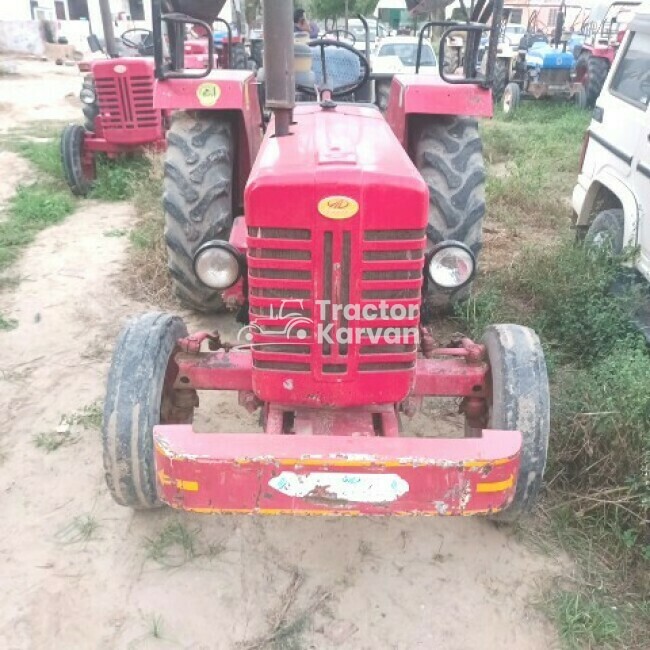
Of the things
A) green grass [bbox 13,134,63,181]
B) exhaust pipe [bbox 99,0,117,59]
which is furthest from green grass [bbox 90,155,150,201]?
exhaust pipe [bbox 99,0,117,59]

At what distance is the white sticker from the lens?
2021mm

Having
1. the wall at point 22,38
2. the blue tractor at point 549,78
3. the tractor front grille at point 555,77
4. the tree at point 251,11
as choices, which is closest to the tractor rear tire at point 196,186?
the blue tractor at point 549,78

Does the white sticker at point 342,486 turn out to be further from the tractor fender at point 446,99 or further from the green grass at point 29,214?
the green grass at point 29,214

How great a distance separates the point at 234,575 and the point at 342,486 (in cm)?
84

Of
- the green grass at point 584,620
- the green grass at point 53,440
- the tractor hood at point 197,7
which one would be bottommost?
the green grass at point 53,440

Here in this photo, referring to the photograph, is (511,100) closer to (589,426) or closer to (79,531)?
(589,426)

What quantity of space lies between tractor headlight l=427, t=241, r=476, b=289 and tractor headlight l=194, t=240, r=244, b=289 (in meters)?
0.77

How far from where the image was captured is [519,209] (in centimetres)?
642

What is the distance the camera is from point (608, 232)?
4.34 m

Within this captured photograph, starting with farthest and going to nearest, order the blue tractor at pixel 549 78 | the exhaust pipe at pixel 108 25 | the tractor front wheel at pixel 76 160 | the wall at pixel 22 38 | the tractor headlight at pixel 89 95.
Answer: the wall at pixel 22 38 → the blue tractor at pixel 549 78 → the tractor headlight at pixel 89 95 → the tractor front wheel at pixel 76 160 → the exhaust pipe at pixel 108 25

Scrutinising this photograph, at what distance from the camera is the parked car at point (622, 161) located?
13.1 feet

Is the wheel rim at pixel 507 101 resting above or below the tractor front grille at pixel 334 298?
below

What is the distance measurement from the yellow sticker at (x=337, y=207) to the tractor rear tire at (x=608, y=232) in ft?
8.60

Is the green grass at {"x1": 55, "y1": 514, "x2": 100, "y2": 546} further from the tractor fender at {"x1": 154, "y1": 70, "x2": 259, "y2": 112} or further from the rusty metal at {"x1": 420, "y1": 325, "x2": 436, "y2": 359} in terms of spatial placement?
the tractor fender at {"x1": 154, "y1": 70, "x2": 259, "y2": 112}
